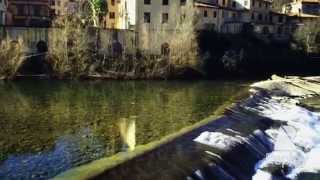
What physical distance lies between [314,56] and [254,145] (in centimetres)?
4583

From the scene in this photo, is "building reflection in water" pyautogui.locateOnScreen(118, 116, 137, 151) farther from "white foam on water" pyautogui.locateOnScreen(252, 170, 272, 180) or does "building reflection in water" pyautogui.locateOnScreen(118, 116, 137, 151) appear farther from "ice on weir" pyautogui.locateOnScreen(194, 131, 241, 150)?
"white foam on water" pyautogui.locateOnScreen(252, 170, 272, 180)

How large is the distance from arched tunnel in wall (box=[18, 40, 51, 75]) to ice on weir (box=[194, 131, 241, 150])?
103ft

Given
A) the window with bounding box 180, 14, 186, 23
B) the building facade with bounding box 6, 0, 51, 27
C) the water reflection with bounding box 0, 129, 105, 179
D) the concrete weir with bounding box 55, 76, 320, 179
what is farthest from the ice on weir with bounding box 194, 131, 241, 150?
the building facade with bounding box 6, 0, 51, 27

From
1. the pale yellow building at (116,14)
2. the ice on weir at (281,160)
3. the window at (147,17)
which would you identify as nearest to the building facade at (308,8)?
the pale yellow building at (116,14)

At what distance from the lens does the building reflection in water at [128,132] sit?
2317 cm

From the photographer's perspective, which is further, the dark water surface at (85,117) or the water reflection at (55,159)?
the dark water surface at (85,117)

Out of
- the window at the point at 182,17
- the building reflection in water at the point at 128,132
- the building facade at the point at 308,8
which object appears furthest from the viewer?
the building facade at the point at 308,8

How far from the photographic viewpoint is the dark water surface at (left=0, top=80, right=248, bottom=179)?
21.8 m

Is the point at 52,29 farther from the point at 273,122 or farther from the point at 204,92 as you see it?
the point at 273,122

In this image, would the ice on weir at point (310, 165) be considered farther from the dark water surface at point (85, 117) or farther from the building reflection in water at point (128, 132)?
the building reflection in water at point (128, 132)

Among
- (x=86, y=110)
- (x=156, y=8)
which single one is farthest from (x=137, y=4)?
(x=86, y=110)

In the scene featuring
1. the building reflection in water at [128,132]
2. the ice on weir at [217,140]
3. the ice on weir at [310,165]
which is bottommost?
the ice on weir at [310,165]

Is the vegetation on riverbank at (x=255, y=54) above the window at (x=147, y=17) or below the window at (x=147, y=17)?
below

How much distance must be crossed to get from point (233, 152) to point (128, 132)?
6.15 m
